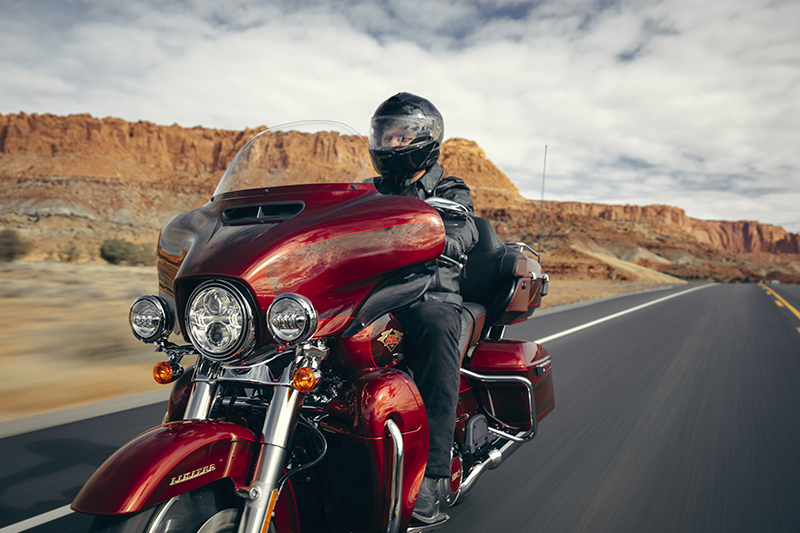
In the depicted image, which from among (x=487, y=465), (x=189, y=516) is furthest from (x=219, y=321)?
(x=487, y=465)

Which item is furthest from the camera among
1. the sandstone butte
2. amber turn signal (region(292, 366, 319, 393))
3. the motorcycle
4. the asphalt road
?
the sandstone butte

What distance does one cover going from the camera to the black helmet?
9.59 feet

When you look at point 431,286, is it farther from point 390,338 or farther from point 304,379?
point 304,379

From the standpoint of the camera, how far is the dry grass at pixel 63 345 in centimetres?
579

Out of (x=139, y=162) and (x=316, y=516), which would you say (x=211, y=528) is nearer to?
(x=316, y=516)

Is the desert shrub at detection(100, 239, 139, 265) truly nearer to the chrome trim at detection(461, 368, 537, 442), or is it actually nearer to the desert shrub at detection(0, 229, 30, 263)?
the desert shrub at detection(0, 229, 30, 263)

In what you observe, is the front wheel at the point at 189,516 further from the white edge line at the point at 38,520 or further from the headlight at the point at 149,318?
the white edge line at the point at 38,520

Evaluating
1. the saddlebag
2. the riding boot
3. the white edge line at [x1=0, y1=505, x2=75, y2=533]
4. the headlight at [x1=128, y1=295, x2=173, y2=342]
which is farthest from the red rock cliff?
the riding boot

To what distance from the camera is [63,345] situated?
7.32m

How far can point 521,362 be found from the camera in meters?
3.35

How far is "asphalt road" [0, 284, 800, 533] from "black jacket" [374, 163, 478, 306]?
4.27 ft

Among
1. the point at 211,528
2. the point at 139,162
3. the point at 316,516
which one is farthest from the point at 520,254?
the point at 139,162

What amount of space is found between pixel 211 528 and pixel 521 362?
2151 millimetres

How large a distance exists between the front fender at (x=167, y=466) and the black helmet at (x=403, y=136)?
5.42 feet
